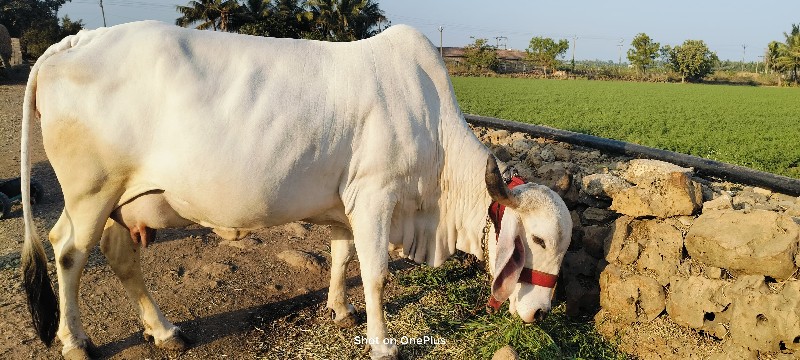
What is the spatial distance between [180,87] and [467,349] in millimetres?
2758

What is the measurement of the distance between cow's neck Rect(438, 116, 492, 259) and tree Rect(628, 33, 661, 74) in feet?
292

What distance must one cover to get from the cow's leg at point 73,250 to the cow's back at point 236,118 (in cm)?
23

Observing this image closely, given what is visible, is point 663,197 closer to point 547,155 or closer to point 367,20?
point 547,155

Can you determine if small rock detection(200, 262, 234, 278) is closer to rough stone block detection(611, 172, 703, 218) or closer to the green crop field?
rough stone block detection(611, 172, 703, 218)

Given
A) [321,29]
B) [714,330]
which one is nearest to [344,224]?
[714,330]

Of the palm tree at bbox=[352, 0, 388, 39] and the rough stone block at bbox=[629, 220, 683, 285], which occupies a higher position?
the palm tree at bbox=[352, 0, 388, 39]

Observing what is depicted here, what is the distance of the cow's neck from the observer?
169 inches

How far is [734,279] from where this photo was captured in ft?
13.2

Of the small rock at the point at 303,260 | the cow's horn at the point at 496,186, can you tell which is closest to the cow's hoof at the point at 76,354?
the small rock at the point at 303,260

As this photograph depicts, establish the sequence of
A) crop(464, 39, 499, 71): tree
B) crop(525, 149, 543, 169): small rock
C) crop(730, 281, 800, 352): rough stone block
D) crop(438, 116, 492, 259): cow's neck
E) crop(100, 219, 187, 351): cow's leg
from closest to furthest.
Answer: crop(730, 281, 800, 352): rough stone block, crop(438, 116, 492, 259): cow's neck, crop(100, 219, 187, 351): cow's leg, crop(525, 149, 543, 169): small rock, crop(464, 39, 499, 71): tree

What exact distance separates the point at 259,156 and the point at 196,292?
225cm

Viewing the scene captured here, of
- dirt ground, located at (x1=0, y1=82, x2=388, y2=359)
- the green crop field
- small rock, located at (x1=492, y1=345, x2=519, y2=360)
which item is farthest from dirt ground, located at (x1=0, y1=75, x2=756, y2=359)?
the green crop field

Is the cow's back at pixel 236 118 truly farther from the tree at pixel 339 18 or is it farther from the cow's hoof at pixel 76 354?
the tree at pixel 339 18

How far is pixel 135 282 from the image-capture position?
14.7 ft
